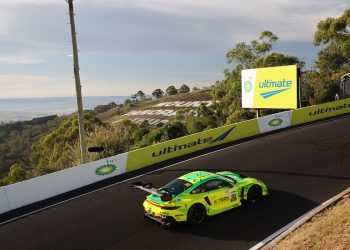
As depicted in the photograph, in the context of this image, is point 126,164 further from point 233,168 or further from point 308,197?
point 308,197

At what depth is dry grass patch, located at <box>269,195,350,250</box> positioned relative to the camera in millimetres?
8750

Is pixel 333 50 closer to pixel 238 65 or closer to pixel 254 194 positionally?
pixel 238 65

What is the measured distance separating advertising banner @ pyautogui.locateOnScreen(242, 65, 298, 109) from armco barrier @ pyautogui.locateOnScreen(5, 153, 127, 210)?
1897 centimetres

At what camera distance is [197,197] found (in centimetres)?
1152

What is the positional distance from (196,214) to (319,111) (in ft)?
76.0

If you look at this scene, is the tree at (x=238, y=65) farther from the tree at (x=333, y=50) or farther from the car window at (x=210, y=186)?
the car window at (x=210, y=186)

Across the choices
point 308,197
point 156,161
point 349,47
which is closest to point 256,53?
point 349,47

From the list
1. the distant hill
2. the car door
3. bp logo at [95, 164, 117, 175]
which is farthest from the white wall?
the distant hill

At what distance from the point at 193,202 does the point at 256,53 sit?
162ft

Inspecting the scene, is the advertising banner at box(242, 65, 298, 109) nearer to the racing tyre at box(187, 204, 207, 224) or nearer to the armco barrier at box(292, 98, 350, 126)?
the armco barrier at box(292, 98, 350, 126)

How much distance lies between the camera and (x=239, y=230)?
11.0 meters

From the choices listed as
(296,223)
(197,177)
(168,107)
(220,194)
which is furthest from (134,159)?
(168,107)

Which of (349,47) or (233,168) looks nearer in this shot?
(233,168)

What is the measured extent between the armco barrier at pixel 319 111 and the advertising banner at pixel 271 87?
1.98m
